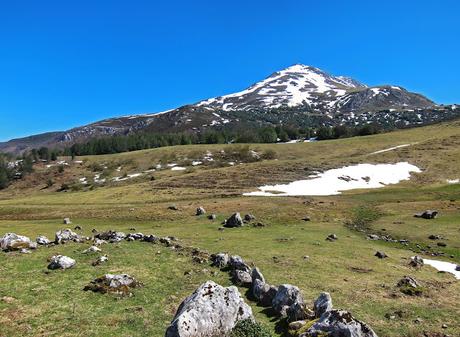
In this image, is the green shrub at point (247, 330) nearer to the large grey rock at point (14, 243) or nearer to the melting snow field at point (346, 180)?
the large grey rock at point (14, 243)

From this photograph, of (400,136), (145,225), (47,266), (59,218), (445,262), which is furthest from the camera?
(400,136)

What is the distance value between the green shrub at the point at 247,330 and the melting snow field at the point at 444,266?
2363cm

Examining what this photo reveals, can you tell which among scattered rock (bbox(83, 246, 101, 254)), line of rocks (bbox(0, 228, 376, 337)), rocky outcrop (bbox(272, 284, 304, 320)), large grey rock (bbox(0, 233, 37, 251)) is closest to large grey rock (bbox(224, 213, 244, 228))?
line of rocks (bbox(0, 228, 376, 337))

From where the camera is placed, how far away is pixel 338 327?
1568 centimetres

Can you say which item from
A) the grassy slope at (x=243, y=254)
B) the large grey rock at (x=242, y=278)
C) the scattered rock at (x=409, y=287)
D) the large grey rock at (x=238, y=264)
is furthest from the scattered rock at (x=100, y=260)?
the scattered rock at (x=409, y=287)

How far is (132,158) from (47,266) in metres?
164

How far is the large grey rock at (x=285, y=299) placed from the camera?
2194cm

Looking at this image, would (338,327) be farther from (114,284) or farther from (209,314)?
(114,284)

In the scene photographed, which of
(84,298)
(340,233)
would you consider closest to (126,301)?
(84,298)

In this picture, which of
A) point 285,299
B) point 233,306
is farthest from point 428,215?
point 233,306

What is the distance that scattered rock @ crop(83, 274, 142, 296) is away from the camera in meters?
24.0

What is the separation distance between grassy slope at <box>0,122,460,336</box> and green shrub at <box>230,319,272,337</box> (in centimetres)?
402

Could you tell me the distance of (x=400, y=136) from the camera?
171875mm

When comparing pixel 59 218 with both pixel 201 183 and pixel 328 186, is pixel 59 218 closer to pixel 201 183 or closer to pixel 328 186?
pixel 201 183
